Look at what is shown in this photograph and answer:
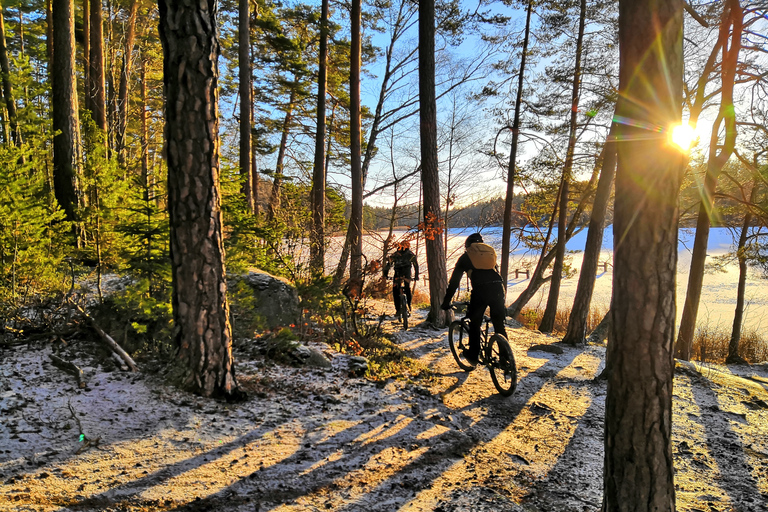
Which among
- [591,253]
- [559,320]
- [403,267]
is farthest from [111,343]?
[559,320]

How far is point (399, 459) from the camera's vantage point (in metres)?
3.30

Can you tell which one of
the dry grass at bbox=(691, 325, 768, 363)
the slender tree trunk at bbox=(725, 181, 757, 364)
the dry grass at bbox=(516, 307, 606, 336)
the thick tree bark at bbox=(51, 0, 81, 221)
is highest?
the thick tree bark at bbox=(51, 0, 81, 221)

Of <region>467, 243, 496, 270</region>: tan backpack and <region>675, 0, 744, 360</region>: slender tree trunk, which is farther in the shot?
<region>675, 0, 744, 360</region>: slender tree trunk

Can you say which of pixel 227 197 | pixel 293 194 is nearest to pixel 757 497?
pixel 227 197

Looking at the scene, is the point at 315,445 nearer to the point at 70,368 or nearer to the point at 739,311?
the point at 70,368

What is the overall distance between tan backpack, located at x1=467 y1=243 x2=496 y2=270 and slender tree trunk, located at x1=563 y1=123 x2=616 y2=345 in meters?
5.20

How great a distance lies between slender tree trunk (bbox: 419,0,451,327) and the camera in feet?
27.1

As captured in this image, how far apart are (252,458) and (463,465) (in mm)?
1697

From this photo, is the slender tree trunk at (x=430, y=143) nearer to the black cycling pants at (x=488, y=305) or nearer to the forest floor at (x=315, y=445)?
the black cycling pants at (x=488, y=305)

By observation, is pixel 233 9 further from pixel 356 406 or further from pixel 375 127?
pixel 356 406

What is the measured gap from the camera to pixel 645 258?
7.23 ft

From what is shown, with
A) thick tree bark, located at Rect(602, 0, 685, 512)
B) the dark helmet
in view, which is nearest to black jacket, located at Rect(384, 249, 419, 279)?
the dark helmet

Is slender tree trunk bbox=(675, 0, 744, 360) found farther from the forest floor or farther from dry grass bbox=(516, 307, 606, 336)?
dry grass bbox=(516, 307, 606, 336)

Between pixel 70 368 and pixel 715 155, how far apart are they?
13197 millimetres
